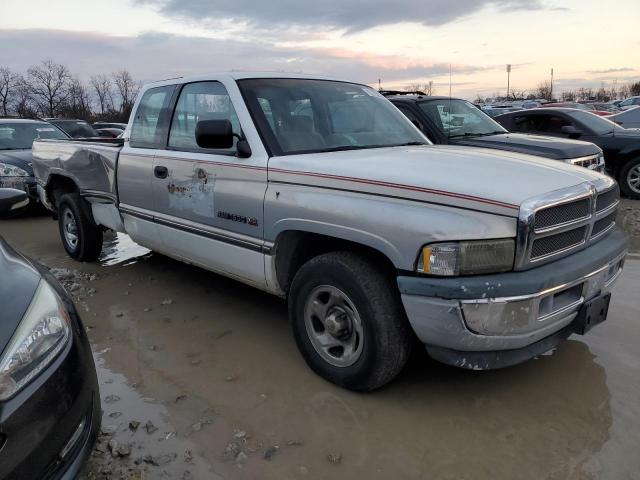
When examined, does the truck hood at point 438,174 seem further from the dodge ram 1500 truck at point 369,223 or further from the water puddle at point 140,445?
the water puddle at point 140,445

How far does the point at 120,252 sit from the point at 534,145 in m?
5.37

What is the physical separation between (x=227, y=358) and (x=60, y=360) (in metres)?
1.68

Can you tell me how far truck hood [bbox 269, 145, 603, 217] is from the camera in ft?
8.51

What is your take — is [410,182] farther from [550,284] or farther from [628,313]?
[628,313]

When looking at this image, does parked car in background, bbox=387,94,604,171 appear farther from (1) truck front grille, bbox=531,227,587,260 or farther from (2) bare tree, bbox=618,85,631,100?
(2) bare tree, bbox=618,85,631,100

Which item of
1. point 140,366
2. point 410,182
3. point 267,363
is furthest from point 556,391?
point 140,366

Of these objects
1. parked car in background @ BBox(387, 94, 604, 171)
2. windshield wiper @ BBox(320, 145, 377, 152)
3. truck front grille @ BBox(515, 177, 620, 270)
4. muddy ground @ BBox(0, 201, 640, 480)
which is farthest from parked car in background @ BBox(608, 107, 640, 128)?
windshield wiper @ BBox(320, 145, 377, 152)

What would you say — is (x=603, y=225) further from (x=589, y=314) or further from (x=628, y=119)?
(x=628, y=119)

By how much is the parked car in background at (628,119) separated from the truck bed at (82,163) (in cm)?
1126

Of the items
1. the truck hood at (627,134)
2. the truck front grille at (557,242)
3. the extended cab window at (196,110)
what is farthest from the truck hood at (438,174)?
the truck hood at (627,134)

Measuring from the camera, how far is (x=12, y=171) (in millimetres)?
8586

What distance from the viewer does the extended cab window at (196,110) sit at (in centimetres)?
384

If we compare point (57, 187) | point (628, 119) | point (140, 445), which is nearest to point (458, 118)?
point (57, 187)

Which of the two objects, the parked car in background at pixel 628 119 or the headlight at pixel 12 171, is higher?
the headlight at pixel 12 171
